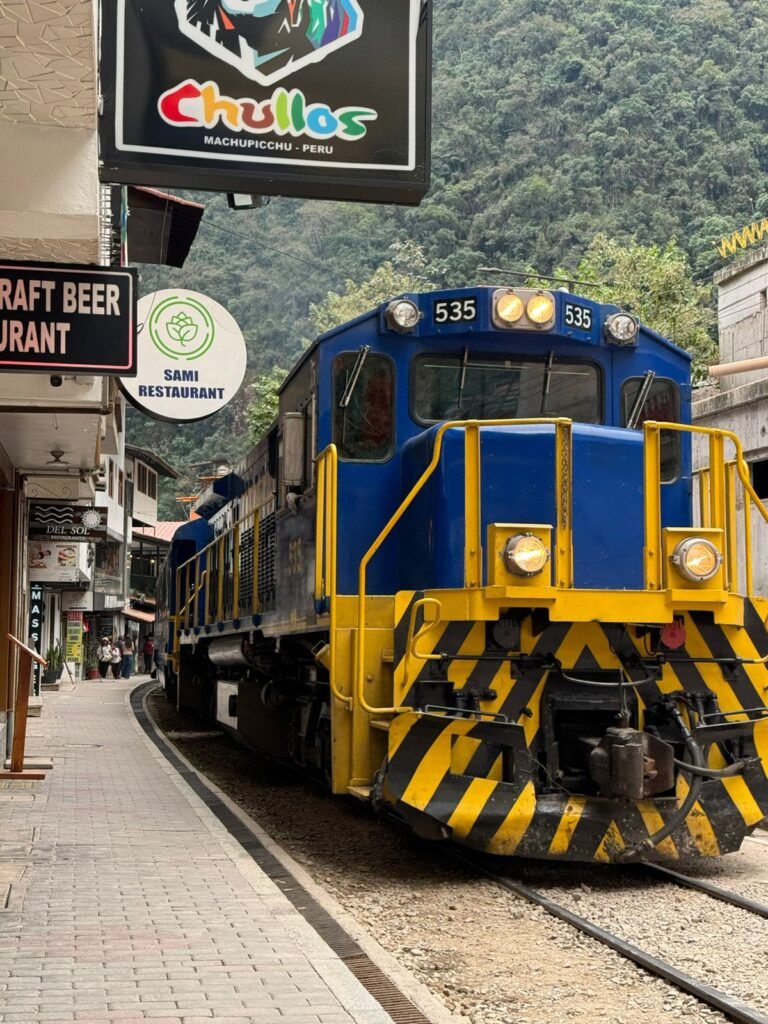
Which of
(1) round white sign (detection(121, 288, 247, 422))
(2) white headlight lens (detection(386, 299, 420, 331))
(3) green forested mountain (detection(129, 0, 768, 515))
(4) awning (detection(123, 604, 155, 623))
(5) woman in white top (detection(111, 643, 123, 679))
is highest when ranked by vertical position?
(3) green forested mountain (detection(129, 0, 768, 515))

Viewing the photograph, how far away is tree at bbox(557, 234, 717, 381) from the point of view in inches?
1593

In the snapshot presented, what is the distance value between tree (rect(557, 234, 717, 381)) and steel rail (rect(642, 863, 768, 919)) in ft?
101

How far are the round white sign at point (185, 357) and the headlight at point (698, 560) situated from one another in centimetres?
967

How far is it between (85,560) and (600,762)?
3097 centimetres

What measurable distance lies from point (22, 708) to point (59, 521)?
7.73 m

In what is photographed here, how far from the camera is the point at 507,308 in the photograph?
7918mm

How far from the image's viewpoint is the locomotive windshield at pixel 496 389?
8047mm

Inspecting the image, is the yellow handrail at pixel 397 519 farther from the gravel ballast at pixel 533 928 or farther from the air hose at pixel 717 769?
the air hose at pixel 717 769

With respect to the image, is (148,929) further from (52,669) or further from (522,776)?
(52,669)

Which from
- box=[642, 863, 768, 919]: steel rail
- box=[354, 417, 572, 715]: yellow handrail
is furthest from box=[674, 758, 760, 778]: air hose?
box=[354, 417, 572, 715]: yellow handrail

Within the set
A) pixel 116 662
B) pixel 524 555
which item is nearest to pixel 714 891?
pixel 524 555

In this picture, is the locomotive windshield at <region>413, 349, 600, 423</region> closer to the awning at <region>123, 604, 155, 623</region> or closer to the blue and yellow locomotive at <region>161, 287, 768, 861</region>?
the blue and yellow locomotive at <region>161, 287, 768, 861</region>

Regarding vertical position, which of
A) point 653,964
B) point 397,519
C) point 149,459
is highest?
point 149,459

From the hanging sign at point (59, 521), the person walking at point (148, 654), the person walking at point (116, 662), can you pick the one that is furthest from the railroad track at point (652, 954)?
the person walking at point (148, 654)
